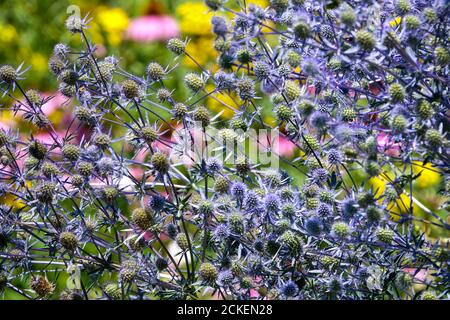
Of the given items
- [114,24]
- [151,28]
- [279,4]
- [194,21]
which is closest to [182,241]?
[279,4]

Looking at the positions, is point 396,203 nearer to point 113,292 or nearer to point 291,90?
point 291,90

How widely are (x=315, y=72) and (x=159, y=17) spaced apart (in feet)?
9.43

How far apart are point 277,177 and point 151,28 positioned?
8.62 feet

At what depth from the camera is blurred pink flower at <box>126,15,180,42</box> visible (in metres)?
3.97

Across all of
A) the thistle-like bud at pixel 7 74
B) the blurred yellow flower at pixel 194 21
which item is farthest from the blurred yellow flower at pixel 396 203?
the blurred yellow flower at pixel 194 21

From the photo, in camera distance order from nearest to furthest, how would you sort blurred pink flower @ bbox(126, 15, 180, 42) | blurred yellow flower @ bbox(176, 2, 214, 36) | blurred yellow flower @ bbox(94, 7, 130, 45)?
blurred yellow flower @ bbox(176, 2, 214, 36) < blurred pink flower @ bbox(126, 15, 180, 42) < blurred yellow flower @ bbox(94, 7, 130, 45)

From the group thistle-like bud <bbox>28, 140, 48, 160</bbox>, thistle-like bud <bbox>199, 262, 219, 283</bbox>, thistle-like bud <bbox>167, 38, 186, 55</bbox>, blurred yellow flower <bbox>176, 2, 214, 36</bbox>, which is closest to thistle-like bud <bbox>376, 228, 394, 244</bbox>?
thistle-like bud <bbox>199, 262, 219, 283</bbox>

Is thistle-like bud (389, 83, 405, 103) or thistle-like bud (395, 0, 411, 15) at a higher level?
thistle-like bud (395, 0, 411, 15)

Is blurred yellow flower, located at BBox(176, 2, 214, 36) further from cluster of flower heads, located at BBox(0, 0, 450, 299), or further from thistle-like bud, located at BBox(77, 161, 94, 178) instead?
thistle-like bud, located at BBox(77, 161, 94, 178)

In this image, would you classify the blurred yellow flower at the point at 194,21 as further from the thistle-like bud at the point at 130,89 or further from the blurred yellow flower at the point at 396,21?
the thistle-like bud at the point at 130,89

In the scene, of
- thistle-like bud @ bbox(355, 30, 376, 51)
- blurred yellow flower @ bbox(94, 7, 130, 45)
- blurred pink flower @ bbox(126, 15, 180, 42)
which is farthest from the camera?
blurred yellow flower @ bbox(94, 7, 130, 45)

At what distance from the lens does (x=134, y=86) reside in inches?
62.9

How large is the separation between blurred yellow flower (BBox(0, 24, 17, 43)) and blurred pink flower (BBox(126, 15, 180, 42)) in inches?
27.6
